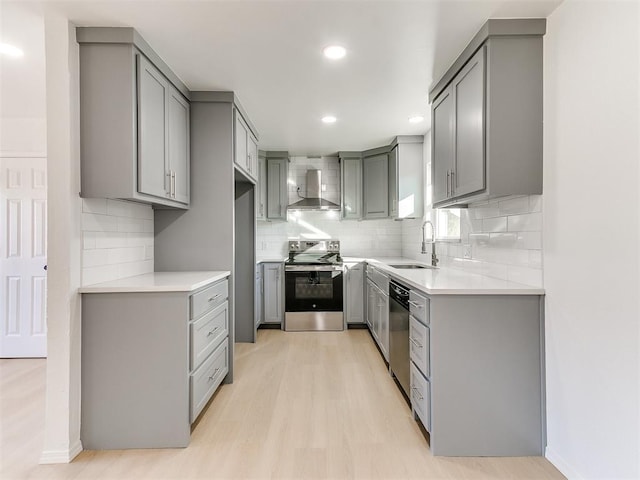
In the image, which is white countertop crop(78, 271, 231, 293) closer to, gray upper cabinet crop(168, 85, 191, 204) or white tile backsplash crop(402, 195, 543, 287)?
gray upper cabinet crop(168, 85, 191, 204)

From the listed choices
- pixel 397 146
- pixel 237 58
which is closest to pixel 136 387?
pixel 237 58

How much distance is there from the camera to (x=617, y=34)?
58.2 inches

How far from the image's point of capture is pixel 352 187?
490cm

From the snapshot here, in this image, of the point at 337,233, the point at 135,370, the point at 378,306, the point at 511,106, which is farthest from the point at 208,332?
the point at 337,233

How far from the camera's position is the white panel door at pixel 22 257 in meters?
3.51

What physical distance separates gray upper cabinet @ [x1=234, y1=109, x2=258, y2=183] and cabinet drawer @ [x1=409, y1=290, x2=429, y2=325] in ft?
6.06

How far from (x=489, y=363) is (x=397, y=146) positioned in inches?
114

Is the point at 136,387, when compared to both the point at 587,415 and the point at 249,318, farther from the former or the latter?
the point at 587,415

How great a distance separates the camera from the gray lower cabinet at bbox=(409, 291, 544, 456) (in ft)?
6.33

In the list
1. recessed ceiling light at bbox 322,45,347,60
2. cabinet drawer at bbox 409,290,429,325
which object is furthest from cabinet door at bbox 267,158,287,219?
cabinet drawer at bbox 409,290,429,325

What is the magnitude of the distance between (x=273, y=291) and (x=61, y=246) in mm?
2863

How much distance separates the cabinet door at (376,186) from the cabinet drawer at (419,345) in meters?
2.49

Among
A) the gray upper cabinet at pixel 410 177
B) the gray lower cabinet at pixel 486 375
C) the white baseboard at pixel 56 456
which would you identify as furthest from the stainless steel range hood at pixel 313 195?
the white baseboard at pixel 56 456

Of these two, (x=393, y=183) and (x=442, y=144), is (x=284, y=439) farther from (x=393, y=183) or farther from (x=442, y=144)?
(x=393, y=183)
